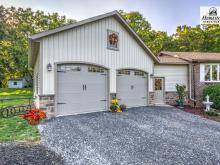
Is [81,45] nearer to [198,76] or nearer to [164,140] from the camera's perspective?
[164,140]

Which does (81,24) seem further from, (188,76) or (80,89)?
(188,76)

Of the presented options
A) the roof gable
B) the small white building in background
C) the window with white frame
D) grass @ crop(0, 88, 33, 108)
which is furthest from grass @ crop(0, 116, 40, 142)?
the small white building in background

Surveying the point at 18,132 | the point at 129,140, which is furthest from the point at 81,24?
the point at 129,140

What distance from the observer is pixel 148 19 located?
2773 centimetres

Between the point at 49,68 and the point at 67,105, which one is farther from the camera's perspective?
the point at 67,105

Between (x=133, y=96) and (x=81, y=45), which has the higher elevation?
(x=81, y=45)

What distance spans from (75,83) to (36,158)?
5.29 metres

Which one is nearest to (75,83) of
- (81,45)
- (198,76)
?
(81,45)

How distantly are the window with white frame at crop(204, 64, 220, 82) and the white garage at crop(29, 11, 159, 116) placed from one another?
4.62 metres

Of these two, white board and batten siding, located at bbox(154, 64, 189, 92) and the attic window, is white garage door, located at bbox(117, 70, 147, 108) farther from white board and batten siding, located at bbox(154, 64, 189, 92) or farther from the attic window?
white board and batten siding, located at bbox(154, 64, 189, 92)

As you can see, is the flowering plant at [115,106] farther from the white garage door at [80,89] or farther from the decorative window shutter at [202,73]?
the decorative window shutter at [202,73]

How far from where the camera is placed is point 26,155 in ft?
15.7

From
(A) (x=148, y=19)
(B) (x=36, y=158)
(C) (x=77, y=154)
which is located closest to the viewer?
(B) (x=36, y=158)

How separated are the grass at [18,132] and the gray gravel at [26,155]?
1.67 feet
